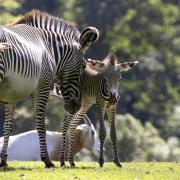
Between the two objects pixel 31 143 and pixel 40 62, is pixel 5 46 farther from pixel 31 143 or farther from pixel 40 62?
pixel 31 143

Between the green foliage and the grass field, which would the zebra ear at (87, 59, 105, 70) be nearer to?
the grass field

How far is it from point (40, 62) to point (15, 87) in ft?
3.41

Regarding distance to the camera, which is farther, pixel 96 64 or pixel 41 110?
pixel 96 64

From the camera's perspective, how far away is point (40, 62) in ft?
46.5

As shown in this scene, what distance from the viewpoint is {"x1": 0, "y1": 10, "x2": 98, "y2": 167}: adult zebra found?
13258 millimetres

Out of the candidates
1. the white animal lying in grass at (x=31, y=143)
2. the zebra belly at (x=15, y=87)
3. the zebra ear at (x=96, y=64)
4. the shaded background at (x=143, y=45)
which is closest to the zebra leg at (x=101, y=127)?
the zebra ear at (x=96, y=64)

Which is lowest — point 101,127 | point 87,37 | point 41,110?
point 101,127

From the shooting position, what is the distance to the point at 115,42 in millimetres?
66250

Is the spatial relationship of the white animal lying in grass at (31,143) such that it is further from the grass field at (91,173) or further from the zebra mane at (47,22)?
the grass field at (91,173)

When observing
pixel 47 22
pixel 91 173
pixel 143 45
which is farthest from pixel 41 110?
pixel 143 45

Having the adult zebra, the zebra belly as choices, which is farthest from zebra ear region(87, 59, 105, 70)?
the zebra belly

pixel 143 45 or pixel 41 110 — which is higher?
pixel 143 45

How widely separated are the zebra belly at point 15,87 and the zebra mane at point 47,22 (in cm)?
157

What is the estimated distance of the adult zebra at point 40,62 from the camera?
1326 cm
